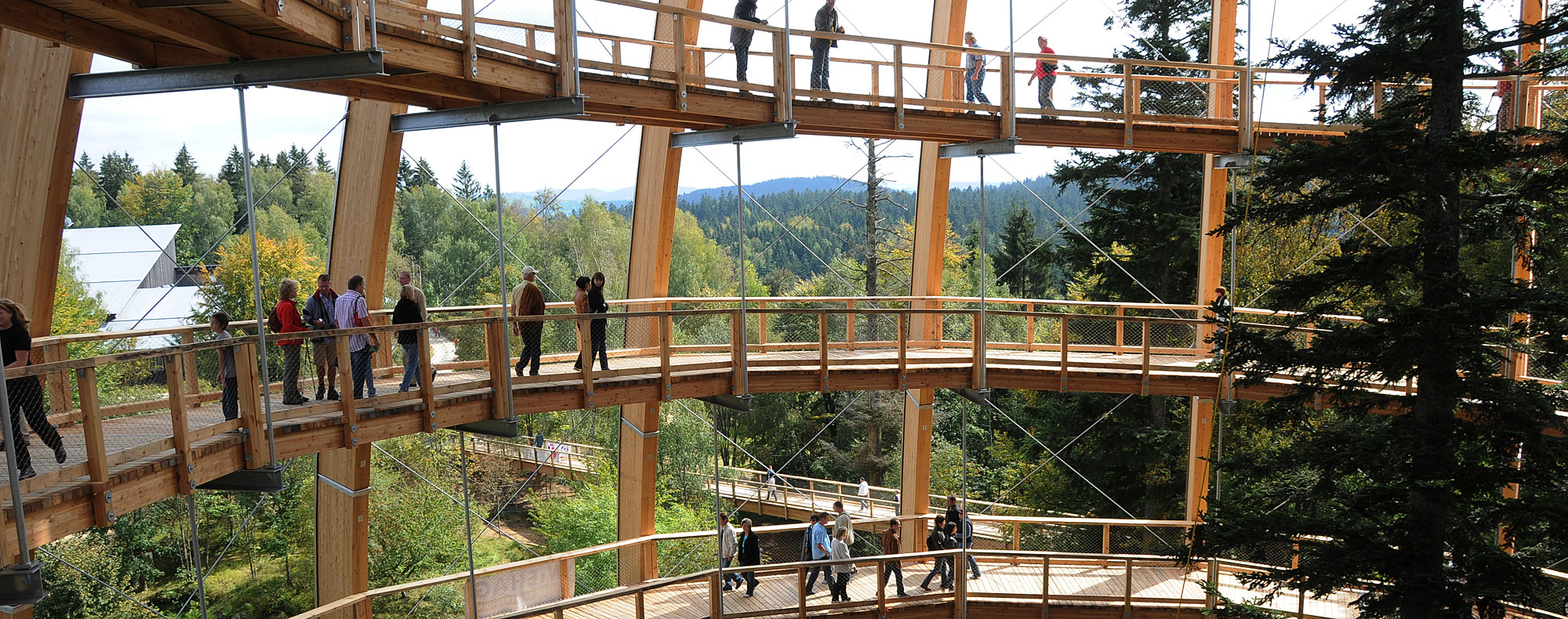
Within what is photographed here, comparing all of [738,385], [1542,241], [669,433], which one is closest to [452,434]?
[669,433]

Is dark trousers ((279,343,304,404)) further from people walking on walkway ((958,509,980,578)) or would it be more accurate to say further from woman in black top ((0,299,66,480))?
people walking on walkway ((958,509,980,578))

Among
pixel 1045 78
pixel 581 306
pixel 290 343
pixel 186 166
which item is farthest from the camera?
pixel 186 166

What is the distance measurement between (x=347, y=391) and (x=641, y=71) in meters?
4.16

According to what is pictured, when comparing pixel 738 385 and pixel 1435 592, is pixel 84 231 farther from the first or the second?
pixel 1435 592

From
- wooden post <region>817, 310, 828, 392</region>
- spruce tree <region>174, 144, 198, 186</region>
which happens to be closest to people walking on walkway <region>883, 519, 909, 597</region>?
wooden post <region>817, 310, 828, 392</region>

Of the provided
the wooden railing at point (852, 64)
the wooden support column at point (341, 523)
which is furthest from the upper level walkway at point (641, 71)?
the wooden support column at point (341, 523)

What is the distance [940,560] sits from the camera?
12602 millimetres

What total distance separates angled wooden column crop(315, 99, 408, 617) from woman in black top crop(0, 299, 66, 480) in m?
5.32

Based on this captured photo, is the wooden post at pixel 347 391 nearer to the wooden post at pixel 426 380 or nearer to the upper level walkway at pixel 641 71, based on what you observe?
the wooden post at pixel 426 380

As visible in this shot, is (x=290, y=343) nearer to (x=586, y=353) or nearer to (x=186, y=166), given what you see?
(x=586, y=353)

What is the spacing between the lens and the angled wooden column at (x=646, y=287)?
45.9 feet

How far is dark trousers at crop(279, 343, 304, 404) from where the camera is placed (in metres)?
8.46

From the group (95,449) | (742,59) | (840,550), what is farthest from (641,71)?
(840,550)

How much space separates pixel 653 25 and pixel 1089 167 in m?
11.0
